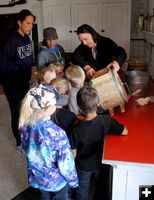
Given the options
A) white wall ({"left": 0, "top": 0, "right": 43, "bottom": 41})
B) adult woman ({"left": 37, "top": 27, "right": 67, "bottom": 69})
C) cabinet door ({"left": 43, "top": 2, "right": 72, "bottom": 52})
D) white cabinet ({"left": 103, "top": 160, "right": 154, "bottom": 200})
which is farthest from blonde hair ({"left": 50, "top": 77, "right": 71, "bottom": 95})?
white wall ({"left": 0, "top": 0, "right": 43, "bottom": 41})

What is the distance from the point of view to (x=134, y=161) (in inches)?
41.6

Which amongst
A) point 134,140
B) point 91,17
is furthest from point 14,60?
point 91,17

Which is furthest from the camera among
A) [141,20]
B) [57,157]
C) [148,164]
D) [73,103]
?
[141,20]

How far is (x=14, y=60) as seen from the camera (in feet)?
6.94

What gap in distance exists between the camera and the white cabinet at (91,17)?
3.52 m

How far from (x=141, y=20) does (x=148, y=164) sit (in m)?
3.14

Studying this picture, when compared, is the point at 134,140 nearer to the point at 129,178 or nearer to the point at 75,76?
the point at 129,178

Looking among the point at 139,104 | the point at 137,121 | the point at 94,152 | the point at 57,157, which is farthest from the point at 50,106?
the point at 139,104

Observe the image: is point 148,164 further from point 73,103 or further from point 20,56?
point 20,56

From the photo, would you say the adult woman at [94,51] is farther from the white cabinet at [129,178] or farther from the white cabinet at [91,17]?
the white cabinet at [91,17]

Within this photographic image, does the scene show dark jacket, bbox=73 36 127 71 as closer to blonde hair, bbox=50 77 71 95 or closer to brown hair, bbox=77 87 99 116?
blonde hair, bbox=50 77 71 95

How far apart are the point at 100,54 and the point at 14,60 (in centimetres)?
88

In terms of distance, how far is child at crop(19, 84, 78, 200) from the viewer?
1070mm

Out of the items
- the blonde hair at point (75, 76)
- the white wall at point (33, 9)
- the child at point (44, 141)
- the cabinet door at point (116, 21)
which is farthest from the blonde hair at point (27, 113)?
the white wall at point (33, 9)
